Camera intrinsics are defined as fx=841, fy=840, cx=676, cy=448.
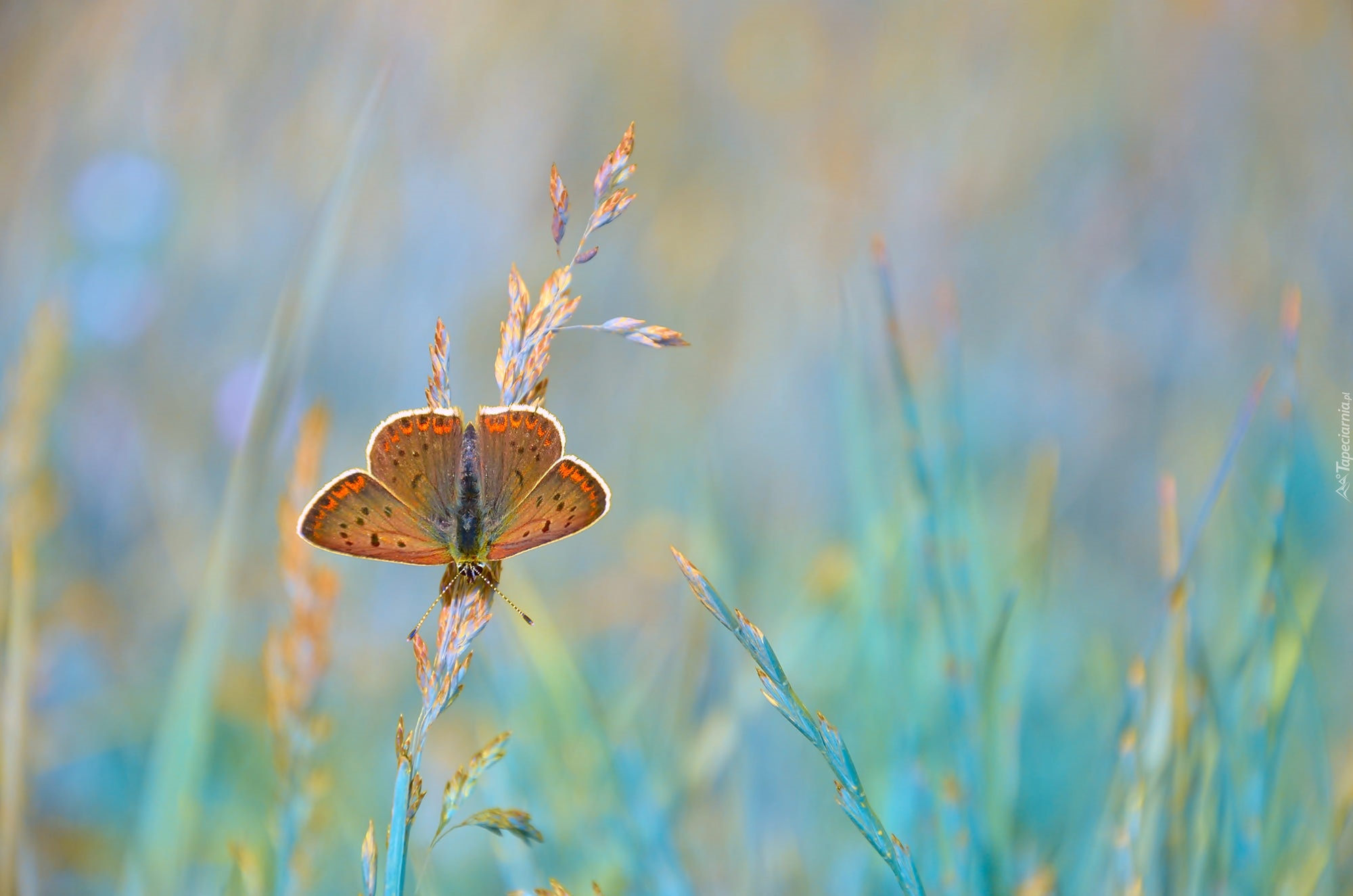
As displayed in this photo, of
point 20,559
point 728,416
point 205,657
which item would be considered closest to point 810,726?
point 205,657

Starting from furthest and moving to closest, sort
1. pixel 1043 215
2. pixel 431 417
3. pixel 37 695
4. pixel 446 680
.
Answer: pixel 1043 215, pixel 37 695, pixel 431 417, pixel 446 680

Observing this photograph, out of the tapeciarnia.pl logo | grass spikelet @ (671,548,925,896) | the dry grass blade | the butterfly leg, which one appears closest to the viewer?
grass spikelet @ (671,548,925,896)

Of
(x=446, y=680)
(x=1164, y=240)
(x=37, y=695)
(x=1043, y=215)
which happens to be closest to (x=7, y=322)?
(x=37, y=695)

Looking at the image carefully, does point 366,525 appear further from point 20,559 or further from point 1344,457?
point 1344,457

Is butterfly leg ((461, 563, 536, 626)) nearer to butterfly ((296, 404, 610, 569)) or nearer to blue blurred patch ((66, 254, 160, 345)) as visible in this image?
butterfly ((296, 404, 610, 569))

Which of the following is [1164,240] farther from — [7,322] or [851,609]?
[7,322]

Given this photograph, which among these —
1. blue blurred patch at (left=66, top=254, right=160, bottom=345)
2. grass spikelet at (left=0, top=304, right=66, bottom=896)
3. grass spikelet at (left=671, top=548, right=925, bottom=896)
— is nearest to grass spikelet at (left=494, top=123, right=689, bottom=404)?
grass spikelet at (left=671, top=548, right=925, bottom=896)
